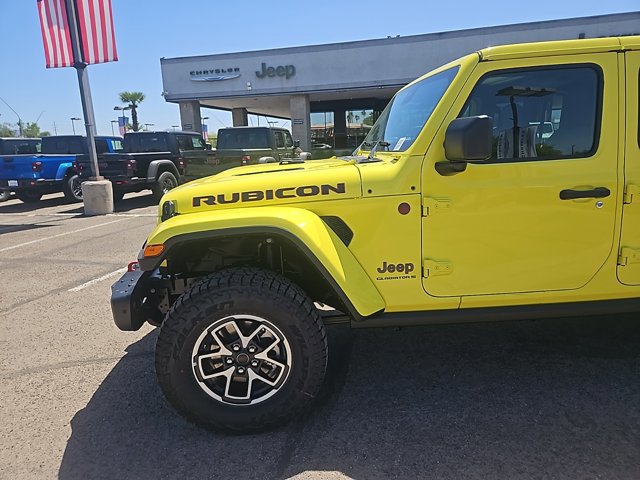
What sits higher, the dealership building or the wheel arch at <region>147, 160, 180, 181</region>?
the dealership building

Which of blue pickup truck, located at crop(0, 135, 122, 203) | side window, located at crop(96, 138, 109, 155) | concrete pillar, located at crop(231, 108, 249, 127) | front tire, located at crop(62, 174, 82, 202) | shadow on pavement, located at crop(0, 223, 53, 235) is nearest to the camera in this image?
shadow on pavement, located at crop(0, 223, 53, 235)

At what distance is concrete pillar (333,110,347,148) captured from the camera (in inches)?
1174

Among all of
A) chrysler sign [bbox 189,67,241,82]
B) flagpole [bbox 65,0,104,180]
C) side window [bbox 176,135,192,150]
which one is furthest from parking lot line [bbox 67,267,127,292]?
chrysler sign [bbox 189,67,241,82]

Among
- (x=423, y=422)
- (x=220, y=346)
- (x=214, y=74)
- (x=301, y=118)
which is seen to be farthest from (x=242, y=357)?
(x=214, y=74)

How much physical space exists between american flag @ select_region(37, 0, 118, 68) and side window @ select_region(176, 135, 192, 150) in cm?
363

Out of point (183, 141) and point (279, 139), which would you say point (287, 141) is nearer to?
point (279, 139)

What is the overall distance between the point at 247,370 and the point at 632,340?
2.88 metres

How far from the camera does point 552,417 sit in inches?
100

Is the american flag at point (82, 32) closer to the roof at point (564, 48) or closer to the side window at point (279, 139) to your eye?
the side window at point (279, 139)

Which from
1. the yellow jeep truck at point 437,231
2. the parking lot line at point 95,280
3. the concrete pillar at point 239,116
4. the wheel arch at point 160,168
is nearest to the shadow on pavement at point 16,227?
the wheel arch at point 160,168

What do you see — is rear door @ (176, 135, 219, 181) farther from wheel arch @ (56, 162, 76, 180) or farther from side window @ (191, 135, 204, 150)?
wheel arch @ (56, 162, 76, 180)

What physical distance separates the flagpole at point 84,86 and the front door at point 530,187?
10216 millimetres

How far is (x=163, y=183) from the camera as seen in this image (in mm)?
11914

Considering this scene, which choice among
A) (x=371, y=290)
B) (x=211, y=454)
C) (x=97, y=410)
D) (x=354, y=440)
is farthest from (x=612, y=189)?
(x=97, y=410)
